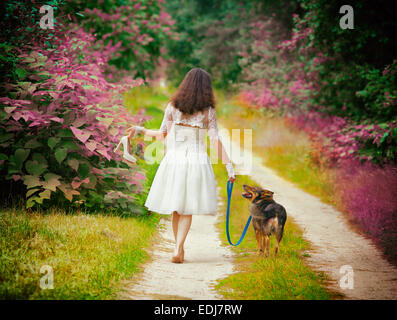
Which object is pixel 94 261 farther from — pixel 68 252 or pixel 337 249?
pixel 337 249

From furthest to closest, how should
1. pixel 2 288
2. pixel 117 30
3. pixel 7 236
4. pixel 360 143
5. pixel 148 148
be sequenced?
pixel 117 30 < pixel 148 148 < pixel 360 143 < pixel 7 236 < pixel 2 288

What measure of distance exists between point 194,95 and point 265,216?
1.77 m

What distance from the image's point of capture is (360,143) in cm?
800

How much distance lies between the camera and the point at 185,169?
16.1ft

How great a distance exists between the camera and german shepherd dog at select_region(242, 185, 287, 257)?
15.8 feet

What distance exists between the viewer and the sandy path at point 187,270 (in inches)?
156

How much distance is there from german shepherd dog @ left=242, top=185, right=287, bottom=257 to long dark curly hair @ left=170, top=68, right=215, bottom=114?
49.7 inches

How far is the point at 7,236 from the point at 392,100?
21.1ft

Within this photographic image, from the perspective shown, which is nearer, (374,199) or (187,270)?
(187,270)

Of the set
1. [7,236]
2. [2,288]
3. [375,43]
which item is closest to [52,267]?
[2,288]

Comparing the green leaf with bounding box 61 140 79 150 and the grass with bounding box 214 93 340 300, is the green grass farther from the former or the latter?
the green leaf with bounding box 61 140 79 150

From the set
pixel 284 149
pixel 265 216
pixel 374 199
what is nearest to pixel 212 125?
pixel 265 216

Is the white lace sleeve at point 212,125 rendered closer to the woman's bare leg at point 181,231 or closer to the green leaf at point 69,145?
the woman's bare leg at point 181,231

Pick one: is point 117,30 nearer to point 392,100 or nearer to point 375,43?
point 375,43
